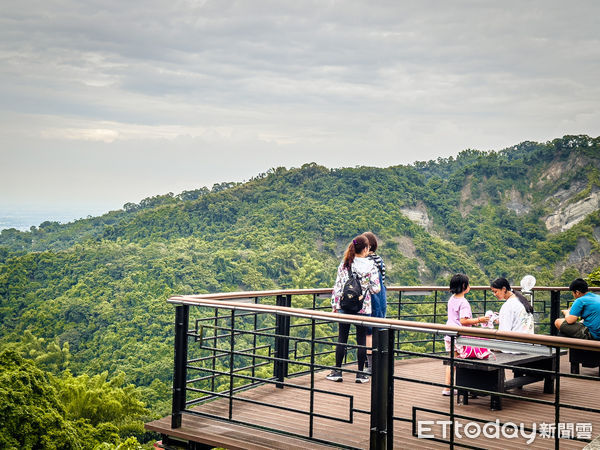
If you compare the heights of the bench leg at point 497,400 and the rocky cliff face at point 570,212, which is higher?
the rocky cliff face at point 570,212

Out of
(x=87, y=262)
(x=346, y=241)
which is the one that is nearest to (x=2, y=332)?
(x=87, y=262)

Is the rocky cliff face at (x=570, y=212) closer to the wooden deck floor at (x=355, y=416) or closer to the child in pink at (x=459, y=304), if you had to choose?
the wooden deck floor at (x=355, y=416)

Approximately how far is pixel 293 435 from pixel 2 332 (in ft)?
122

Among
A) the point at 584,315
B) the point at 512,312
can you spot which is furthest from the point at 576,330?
the point at 512,312

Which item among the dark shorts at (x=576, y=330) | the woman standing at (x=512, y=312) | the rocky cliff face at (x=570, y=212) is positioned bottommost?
the dark shorts at (x=576, y=330)

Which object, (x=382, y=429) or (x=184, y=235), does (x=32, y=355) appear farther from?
(x=382, y=429)

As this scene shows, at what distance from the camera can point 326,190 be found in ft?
205

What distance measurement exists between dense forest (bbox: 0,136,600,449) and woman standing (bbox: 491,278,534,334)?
51.3 feet

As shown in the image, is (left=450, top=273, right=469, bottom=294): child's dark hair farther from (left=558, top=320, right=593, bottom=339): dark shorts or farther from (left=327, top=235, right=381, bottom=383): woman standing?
(left=558, top=320, right=593, bottom=339): dark shorts

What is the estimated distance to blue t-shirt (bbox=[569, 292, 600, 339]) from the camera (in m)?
5.13

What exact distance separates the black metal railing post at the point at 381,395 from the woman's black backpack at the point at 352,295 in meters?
1.59

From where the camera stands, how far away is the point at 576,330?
17.2 feet

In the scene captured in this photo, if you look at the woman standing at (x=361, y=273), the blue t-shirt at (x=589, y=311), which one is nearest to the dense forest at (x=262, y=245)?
the woman standing at (x=361, y=273)

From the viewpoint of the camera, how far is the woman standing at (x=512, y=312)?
481cm
